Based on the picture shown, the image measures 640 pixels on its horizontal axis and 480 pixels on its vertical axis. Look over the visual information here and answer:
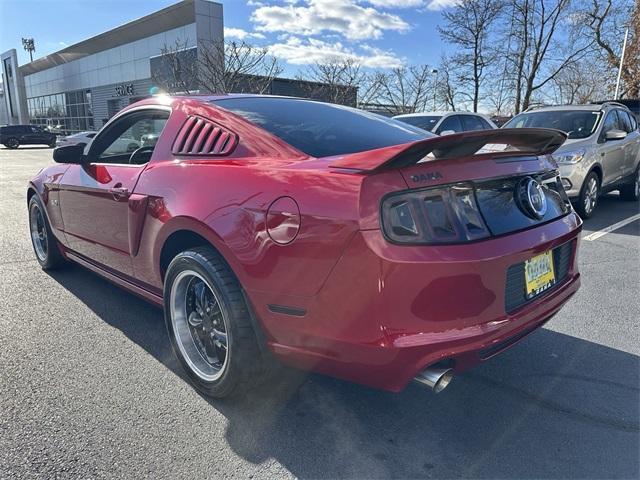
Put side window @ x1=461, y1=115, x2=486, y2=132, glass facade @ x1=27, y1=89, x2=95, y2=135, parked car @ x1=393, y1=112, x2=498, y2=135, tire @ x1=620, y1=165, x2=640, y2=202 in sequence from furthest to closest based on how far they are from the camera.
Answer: glass facade @ x1=27, y1=89, x2=95, y2=135 → side window @ x1=461, y1=115, x2=486, y2=132 → parked car @ x1=393, y1=112, x2=498, y2=135 → tire @ x1=620, y1=165, x2=640, y2=202

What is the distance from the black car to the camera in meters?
33.5

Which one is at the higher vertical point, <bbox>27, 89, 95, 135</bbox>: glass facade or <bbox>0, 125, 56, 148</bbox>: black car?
<bbox>27, 89, 95, 135</bbox>: glass facade

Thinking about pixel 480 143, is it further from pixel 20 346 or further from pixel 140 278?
pixel 20 346

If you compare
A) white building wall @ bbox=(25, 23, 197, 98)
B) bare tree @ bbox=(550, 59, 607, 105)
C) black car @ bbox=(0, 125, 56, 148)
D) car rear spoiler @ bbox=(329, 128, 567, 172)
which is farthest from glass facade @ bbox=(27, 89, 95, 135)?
car rear spoiler @ bbox=(329, 128, 567, 172)

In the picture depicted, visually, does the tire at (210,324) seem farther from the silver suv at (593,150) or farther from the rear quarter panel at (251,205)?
the silver suv at (593,150)

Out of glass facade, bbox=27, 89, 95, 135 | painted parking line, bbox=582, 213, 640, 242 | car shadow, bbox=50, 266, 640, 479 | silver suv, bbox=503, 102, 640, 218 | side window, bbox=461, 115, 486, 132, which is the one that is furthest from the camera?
glass facade, bbox=27, 89, 95, 135

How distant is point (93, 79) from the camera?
131ft

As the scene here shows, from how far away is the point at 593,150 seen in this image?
285 inches

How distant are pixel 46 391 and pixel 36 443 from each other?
1.56 feet

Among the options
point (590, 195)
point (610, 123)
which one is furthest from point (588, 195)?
point (610, 123)

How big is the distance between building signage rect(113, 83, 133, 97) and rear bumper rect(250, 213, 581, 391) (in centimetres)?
3700

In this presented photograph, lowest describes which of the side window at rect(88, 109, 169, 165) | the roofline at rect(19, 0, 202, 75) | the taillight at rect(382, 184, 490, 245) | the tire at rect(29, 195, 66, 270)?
the tire at rect(29, 195, 66, 270)

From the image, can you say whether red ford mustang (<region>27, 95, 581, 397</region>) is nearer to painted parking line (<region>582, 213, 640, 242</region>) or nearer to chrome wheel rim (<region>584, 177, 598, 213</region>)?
painted parking line (<region>582, 213, 640, 242</region>)

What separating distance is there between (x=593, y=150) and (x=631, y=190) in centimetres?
240
